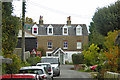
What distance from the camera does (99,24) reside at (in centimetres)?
2845

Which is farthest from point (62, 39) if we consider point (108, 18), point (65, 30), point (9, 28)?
point (9, 28)

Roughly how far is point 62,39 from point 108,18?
2662cm

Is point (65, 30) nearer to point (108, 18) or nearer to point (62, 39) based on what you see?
point (62, 39)

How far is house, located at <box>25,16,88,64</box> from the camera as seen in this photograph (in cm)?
5356

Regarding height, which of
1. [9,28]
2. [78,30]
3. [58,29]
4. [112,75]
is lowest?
[112,75]

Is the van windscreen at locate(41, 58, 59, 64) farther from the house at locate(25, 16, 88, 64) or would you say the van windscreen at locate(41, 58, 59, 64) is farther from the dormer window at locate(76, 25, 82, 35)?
the dormer window at locate(76, 25, 82, 35)

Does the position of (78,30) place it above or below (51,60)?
above

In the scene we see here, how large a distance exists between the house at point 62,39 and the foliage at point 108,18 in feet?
80.4

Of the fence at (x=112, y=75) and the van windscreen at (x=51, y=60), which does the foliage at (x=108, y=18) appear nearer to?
the van windscreen at (x=51, y=60)

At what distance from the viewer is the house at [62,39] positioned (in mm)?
53562

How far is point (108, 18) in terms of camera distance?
27.8 meters

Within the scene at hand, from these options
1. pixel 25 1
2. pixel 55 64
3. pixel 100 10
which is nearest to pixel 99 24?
pixel 100 10

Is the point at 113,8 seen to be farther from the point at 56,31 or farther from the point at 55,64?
the point at 56,31

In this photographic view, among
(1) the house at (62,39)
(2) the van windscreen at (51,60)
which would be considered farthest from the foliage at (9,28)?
(1) the house at (62,39)
